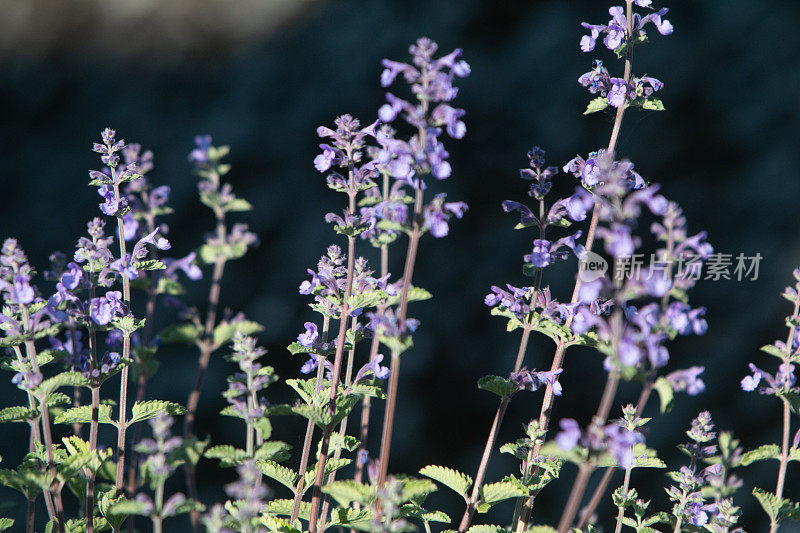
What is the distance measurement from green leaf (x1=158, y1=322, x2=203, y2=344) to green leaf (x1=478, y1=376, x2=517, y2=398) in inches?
39.9

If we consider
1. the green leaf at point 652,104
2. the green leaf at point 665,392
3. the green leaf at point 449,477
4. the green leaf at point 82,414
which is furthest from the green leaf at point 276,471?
the green leaf at point 652,104

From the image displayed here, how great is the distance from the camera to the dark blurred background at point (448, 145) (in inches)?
155

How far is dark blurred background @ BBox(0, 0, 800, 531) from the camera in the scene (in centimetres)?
393

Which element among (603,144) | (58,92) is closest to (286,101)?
(58,92)

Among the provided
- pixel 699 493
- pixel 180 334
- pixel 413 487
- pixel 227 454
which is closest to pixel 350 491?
pixel 413 487

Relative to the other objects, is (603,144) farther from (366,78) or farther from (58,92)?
(58,92)

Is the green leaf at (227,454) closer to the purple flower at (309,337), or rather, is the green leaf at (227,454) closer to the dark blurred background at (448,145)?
the purple flower at (309,337)

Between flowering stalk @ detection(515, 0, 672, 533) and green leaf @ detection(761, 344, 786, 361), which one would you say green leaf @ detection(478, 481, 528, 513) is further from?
green leaf @ detection(761, 344, 786, 361)

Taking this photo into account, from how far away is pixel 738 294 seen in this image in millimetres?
4645

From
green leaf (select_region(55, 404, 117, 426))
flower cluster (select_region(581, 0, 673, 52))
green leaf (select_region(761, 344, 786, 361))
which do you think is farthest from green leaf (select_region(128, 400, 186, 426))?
green leaf (select_region(761, 344, 786, 361))

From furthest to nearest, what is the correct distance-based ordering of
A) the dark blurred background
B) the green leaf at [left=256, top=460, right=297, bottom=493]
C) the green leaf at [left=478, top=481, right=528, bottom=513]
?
the dark blurred background, the green leaf at [left=256, top=460, right=297, bottom=493], the green leaf at [left=478, top=481, right=528, bottom=513]

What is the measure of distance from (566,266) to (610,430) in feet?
9.75

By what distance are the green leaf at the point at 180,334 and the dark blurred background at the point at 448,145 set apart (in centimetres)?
161

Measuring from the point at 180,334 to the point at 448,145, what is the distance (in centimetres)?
239
